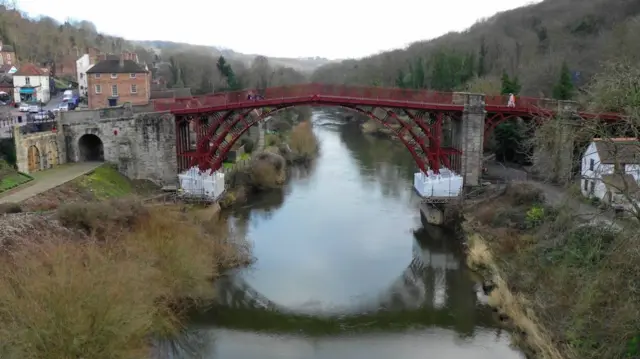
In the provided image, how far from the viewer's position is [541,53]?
63188mm

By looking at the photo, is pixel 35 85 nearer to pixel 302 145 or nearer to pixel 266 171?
pixel 302 145

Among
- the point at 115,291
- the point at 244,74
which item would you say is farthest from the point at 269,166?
the point at 244,74

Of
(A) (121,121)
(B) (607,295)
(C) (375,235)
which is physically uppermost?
(A) (121,121)

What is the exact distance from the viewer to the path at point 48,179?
2177cm

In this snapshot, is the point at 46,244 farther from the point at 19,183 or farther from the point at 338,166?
the point at 338,166

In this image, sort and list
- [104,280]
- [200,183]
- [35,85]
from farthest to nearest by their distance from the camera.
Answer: [35,85] < [200,183] < [104,280]

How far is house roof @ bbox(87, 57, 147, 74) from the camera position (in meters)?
40.0

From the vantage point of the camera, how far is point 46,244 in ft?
50.9

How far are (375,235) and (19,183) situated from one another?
14.7 metres

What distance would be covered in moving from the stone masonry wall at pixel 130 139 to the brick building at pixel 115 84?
11.0 meters

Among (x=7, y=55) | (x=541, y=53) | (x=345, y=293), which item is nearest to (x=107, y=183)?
(x=345, y=293)

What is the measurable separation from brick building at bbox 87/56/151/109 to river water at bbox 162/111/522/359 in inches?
545

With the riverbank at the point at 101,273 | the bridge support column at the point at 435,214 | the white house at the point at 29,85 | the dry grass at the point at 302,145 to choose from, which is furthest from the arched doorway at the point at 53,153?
the white house at the point at 29,85

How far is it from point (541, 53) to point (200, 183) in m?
46.8
